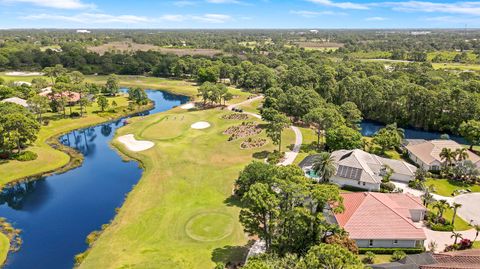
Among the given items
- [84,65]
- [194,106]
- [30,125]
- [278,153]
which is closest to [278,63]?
[194,106]

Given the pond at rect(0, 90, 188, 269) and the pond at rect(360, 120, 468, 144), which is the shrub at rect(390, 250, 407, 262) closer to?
the pond at rect(0, 90, 188, 269)

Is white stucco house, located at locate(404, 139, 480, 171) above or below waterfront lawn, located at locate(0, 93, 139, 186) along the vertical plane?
above

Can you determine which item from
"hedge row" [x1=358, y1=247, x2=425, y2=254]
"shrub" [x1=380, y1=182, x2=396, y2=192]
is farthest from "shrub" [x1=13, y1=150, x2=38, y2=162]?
"shrub" [x1=380, y1=182, x2=396, y2=192]

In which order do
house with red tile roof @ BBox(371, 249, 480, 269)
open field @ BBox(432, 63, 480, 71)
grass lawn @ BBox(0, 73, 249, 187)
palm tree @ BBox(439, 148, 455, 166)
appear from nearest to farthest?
house with red tile roof @ BBox(371, 249, 480, 269)
palm tree @ BBox(439, 148, 455, 166)
grass lawn @ BBox(0, 73, 249, 187)
open field @ BBox(432, 63, 480, 71)

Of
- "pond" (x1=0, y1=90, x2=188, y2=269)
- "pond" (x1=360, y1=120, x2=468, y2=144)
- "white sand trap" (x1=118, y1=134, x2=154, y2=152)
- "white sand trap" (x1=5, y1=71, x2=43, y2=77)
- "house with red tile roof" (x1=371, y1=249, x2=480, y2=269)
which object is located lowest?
"pond" (x1=0, y1=90, x2=188, y2=269)

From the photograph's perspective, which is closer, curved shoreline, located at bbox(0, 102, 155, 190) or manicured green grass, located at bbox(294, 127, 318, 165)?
curved shoreline, located at bbox(0, 102, 155, 190)

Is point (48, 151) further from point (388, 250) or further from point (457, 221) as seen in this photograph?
point (457, 221)

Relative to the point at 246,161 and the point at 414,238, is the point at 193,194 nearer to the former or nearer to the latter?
the point at 246,161
